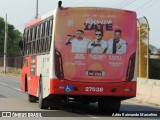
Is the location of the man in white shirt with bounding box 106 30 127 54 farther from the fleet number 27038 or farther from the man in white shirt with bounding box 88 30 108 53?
the fleet number 27038

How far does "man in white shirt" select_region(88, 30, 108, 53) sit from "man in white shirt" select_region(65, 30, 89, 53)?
6.2 inches

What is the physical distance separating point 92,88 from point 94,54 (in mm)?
1066

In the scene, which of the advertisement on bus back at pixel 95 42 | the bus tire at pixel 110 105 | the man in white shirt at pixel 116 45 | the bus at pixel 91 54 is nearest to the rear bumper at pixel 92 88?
the bus at pixel 91 54

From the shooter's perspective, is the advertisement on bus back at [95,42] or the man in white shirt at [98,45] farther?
the man in white shirt at [98,45]

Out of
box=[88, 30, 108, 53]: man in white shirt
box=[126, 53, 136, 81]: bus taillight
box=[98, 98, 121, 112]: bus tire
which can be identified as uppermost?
box=[88, 30, 108, 53]: man in white shirt

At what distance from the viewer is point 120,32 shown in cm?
1708

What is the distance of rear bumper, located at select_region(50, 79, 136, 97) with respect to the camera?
16.5m

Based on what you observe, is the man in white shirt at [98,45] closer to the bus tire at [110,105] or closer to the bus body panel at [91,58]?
the bus body panel at [91,58]

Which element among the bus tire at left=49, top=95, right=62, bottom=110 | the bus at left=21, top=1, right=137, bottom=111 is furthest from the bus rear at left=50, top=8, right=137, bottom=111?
the bus tire at left=49, top=95, right=62, bottom=110

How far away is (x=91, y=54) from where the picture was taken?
55.2 ft

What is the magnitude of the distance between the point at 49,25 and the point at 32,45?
10.7 feet

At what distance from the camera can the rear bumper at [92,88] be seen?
16453 mm

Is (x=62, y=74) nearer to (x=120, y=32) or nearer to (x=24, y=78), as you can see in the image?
(x=120, y=32)

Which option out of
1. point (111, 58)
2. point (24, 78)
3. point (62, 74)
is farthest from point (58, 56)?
point (24, 78)
